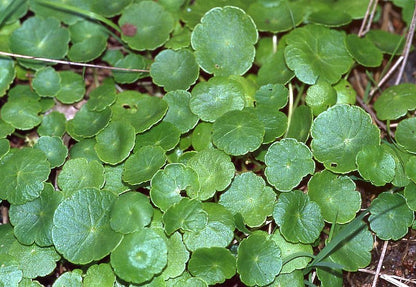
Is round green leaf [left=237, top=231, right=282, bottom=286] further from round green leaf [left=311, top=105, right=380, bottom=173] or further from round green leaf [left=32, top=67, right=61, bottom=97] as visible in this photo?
round green leaf [left=32, top=67, right=61, bottom=97]

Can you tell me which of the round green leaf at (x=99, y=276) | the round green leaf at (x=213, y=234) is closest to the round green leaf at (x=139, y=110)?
the round green leaf at (x=213, y=234)

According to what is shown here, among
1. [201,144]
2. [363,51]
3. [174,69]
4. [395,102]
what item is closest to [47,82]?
[174,69]

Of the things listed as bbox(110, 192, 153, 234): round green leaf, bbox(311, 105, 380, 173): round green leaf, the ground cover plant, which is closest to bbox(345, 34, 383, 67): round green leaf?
the ground cover plant

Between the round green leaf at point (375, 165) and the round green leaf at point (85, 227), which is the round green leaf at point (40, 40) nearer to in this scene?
the round green leaf at point (85, 227)

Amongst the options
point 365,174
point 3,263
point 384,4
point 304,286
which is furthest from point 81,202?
point 384,4

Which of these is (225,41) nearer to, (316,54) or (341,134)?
(316,54)

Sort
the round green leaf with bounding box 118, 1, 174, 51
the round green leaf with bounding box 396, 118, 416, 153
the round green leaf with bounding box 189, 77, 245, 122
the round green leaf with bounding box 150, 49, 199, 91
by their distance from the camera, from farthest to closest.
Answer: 1. the round green leaf with bounding box 118, 1, 174, 51
2. the round green leaf with bounding box 150, 49, 199, 91
3. the round green leaf with bounding box 189, 77, 245, 122
4. the round green leaf with bounding box 396, 118, 416, 153
